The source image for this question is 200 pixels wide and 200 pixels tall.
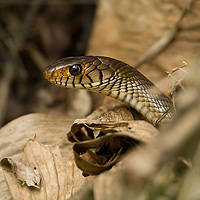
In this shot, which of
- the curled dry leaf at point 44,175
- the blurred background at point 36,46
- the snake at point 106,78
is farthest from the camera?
the blurred background at point 36,46

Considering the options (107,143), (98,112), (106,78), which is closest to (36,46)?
(106,78)

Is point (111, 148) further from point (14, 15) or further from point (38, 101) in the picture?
point (14, 15)

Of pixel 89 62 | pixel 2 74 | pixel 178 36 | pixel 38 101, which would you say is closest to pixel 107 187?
pixel 89 62

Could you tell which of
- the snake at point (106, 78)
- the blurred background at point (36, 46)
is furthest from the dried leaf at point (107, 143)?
the blurred background at point (36, 46)

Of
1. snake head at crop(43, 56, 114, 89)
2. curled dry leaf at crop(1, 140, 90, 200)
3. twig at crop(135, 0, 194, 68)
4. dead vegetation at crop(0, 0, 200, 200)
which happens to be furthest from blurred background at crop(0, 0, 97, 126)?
curled dry leaf at crop(1, 140, 90, 200)

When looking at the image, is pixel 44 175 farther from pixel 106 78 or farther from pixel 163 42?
pixel 163 42

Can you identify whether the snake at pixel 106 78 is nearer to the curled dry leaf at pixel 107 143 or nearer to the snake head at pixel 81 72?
the snake head at pixel 81 72
